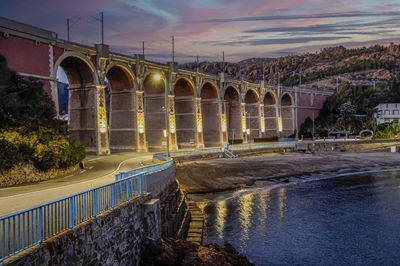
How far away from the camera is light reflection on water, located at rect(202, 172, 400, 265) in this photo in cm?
1938

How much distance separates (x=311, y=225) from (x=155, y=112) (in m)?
36.7

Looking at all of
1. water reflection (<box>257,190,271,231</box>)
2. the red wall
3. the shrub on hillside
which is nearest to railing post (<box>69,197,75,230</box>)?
water reflection (<box>257,190,271,231</box>)

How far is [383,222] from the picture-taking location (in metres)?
24.7

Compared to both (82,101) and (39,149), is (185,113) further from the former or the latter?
(39,149)

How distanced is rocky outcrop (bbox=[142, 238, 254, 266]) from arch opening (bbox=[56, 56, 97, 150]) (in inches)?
1144

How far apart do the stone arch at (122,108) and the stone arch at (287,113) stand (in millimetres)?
53977

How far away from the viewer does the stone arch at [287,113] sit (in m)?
93.8

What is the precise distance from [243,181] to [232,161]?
28.3 feet

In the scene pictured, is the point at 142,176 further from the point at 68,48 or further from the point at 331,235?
the point at 68,48

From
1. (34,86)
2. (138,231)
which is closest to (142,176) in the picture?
(138,231)

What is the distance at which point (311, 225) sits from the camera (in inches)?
948

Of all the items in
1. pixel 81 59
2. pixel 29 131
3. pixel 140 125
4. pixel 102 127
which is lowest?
pixel 29 131

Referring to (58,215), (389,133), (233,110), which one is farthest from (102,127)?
(389,133)

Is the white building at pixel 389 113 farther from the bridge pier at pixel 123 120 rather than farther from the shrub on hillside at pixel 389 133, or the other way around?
the bridge pier at pixel 123 120
